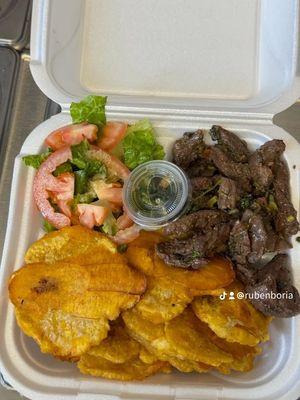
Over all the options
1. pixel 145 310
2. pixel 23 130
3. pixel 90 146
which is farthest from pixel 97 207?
pixel 23 130

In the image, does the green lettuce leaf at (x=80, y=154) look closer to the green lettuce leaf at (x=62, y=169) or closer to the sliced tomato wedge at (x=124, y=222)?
the green lettuce leaf at (x=62, y=169)

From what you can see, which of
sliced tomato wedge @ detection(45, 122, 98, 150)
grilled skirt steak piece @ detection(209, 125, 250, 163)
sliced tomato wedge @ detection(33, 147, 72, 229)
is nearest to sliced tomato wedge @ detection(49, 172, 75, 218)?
sliced tomato wedge @ detection(33, 147, 72, 229)

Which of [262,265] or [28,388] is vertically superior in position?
[262,265]

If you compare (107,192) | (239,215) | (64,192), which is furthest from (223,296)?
(64,192)

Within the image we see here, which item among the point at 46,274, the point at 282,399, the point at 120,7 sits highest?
the point at 120,7

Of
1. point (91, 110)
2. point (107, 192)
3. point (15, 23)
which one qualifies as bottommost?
point (107, 192)

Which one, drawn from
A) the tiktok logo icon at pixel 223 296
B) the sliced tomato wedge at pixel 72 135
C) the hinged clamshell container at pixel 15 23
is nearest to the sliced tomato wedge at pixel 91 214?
the sliced tomato wedge at pixel 72 135

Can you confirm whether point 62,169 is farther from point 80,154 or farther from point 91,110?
point 91,110

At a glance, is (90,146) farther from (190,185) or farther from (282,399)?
(282,399)
